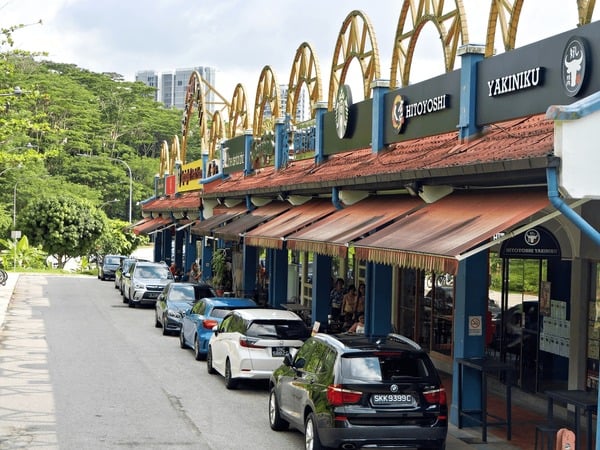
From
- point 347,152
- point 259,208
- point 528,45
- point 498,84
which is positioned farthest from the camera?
point 259,208

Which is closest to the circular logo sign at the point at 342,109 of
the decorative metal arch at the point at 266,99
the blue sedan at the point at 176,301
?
the blue sedan at the point at 176,301

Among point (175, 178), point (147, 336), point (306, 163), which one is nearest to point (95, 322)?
point (147, 336)

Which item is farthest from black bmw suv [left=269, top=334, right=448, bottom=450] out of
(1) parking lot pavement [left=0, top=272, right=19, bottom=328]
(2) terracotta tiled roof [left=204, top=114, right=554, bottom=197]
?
(1) parking lot pavement [left=0, top=272, right=19, bottom=328]

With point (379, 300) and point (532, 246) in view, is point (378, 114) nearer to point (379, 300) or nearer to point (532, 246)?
point (379, 300)

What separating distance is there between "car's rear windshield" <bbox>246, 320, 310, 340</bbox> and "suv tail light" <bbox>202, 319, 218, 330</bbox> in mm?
3782

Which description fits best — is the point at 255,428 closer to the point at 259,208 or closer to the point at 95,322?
the point at 259,208

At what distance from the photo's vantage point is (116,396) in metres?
16.2

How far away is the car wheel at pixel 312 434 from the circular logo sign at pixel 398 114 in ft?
24.6

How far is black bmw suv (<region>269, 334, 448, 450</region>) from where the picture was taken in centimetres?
1126

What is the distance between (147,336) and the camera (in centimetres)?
2592

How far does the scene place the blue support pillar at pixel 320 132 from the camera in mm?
23503

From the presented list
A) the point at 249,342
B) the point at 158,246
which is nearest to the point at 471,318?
the point at 249,342

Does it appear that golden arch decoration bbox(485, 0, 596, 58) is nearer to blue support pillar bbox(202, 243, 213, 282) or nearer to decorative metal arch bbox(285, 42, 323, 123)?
decorative metal arch bbox(285, 42, 323, 123)

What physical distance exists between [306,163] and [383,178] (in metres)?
9.73
